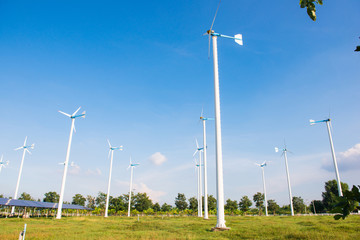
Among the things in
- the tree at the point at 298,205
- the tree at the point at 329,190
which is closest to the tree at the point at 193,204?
the tree at the point at 298,205

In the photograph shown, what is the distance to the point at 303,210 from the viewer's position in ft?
398

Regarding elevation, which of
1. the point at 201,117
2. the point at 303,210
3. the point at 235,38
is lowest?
the point at 303,210

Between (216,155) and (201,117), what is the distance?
26.8 metres

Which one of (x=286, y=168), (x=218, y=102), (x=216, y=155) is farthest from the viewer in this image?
(x=286, y=168)

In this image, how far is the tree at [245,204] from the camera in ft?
362

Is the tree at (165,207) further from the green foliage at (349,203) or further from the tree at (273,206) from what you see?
the green foliage at (349,203)

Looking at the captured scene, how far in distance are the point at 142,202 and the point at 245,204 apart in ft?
162

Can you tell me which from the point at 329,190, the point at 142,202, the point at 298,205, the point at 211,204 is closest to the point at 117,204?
the point at 142,202

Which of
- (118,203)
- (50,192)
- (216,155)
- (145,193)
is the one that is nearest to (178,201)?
(145,193)

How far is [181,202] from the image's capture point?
119438 millimetres

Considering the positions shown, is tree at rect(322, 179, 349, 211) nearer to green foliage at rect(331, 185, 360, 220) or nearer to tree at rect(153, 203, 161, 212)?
tree at rect(153, 203, 161, 212)

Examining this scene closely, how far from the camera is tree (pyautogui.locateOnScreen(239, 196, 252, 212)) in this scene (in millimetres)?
110375

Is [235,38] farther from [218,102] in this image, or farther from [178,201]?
[178,201]

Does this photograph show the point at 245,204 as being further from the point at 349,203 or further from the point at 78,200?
the point at 349,203
